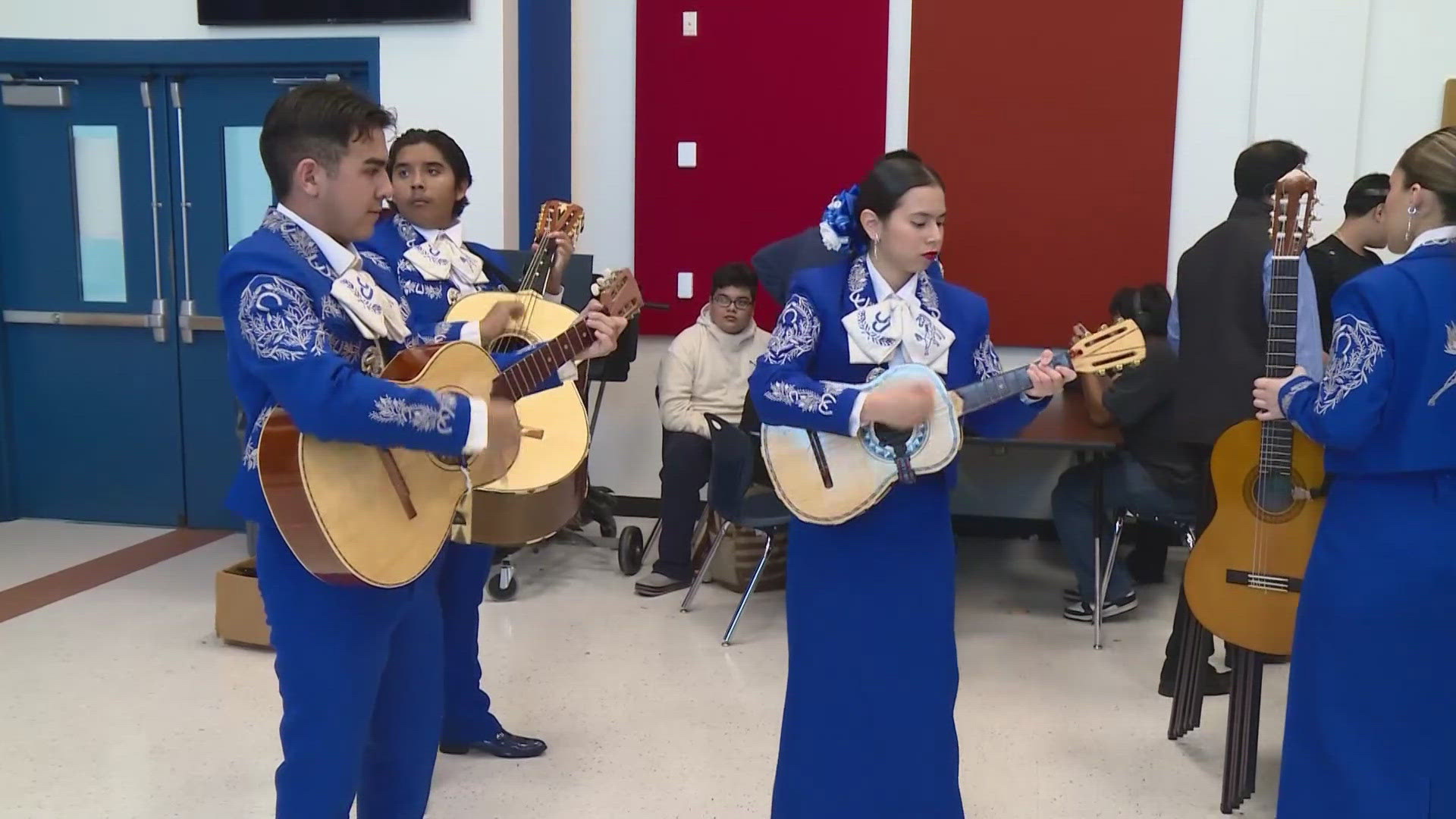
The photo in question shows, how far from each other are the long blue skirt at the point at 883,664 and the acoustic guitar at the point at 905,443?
0.07 metres

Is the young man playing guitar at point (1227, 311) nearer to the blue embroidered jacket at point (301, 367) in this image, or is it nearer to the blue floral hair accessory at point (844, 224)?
the blue floral hair accessory at point (844, 224)

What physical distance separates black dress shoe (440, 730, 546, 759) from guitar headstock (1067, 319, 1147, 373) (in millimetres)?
1783

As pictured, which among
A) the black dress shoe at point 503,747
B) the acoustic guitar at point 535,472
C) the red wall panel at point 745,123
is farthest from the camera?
the red wall panel at point 745,123

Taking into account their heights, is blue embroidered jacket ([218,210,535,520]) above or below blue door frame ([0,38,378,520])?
below

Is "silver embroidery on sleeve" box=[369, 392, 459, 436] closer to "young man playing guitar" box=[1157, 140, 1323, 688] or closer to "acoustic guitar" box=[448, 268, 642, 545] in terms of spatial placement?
"acoustic guitar" box=[448, 268, 642, 545]

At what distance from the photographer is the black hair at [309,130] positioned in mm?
1829

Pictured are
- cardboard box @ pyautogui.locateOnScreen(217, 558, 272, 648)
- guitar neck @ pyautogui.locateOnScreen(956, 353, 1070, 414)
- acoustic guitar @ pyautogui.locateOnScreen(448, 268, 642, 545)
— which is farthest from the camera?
cardboard box @ pyautogui.locateOnScreen(217, 558, 272, 648)

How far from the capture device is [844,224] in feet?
7.30

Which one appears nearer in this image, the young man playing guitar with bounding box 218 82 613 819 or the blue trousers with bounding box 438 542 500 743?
the young man playing guitar with bounding box 218 82 613 819

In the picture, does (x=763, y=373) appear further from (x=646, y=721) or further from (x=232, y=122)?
(x=232, y=122)

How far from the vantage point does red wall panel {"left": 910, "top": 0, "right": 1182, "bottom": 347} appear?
4.98 metres

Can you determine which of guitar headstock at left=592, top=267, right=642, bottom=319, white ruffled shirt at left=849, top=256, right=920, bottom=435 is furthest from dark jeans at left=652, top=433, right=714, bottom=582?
white ruffled shirt at left=849, top=256, right=920, bottom=435

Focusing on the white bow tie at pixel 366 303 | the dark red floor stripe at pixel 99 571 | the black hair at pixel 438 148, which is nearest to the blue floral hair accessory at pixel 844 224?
the white bow tie at pixel 366 303

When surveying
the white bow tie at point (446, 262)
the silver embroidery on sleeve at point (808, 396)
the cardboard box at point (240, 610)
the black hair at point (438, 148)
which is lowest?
the cardboard box at point (240, 610)
